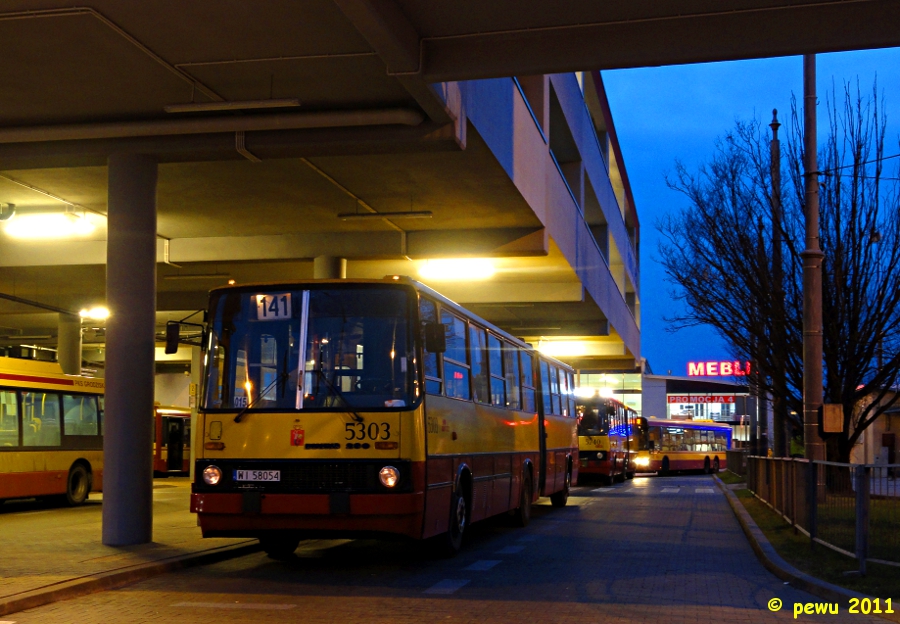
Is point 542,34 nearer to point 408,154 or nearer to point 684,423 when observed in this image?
point 408,154

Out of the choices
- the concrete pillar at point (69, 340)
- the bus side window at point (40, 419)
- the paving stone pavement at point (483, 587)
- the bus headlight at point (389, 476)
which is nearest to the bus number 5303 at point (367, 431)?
the bus headlight at point (389, 476)

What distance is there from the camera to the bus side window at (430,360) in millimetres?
12523

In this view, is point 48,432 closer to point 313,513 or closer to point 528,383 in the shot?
point 528,383

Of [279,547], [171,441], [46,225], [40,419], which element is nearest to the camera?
[279,547]

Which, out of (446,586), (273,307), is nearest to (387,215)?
(273,307)

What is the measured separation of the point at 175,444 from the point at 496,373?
28511mm

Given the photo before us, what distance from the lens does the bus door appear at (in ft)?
139

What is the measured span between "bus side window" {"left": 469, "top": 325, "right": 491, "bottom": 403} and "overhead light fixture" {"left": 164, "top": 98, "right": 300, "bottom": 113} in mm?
4083

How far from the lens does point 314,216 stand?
68.2 ft

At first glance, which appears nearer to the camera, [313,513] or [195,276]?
[313,513]

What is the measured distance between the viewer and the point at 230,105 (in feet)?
42.2

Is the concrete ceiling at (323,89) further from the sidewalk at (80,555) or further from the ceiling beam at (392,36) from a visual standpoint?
the sidewalk at (80,555)

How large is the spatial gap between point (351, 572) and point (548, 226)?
1147 centimetres

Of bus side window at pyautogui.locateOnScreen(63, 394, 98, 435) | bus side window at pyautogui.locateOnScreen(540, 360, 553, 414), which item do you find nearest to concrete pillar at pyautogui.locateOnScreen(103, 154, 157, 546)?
bus side window at pyautogui.locateOnScreen(540, 360, 553, 414)
